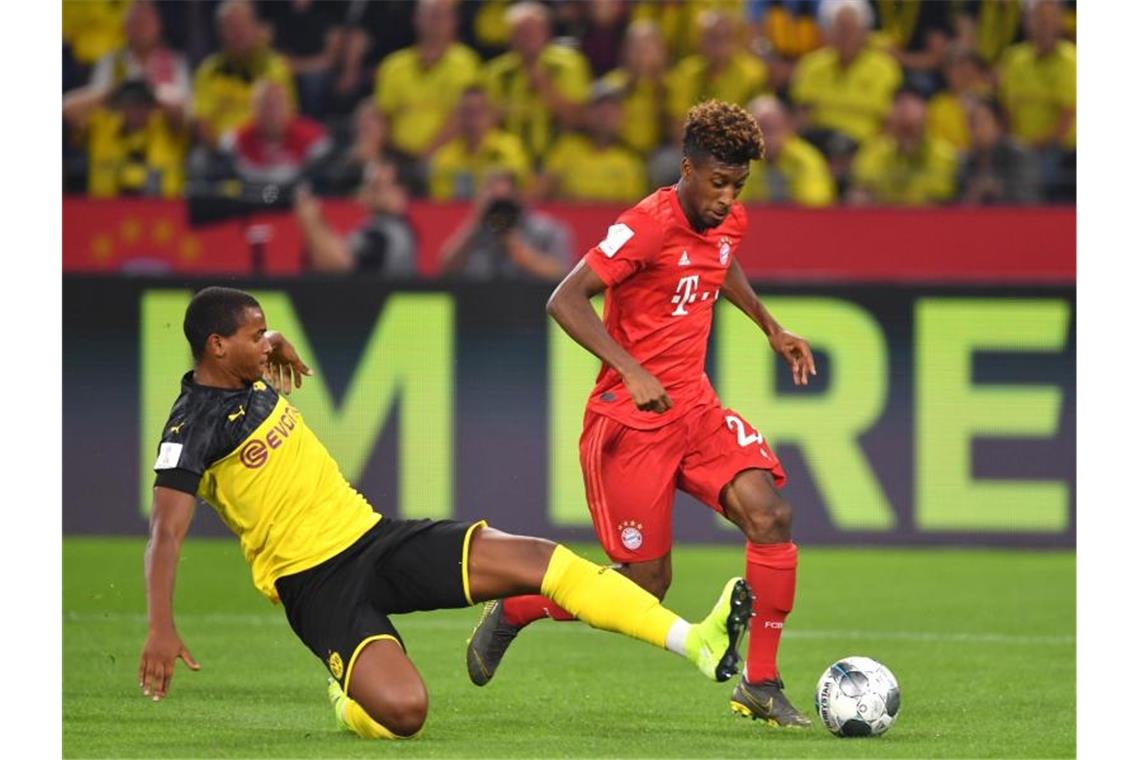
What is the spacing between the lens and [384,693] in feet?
20.2

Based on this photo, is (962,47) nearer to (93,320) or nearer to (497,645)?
(93,320)

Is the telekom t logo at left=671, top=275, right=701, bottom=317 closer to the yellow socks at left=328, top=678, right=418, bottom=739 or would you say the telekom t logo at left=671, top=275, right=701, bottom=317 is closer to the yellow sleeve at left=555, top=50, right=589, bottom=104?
the yellow socks at left=328, top=678, right=418, bottom=739

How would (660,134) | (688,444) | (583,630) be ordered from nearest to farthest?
(688,444)
(583,630)
(660,134)

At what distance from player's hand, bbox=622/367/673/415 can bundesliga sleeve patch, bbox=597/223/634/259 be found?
56cm

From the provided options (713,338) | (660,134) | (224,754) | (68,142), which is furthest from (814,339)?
(224,754)

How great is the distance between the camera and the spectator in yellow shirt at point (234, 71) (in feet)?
44.1

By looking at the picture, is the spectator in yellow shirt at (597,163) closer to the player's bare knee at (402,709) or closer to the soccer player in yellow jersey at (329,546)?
the soccer player in yellow jersey at (329,546)

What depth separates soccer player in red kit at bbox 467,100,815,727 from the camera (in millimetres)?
6648

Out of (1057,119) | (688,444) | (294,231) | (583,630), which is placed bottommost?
(583,630)

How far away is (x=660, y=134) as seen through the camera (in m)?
13.1

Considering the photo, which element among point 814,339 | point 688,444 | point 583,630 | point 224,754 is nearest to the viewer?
point 224,754

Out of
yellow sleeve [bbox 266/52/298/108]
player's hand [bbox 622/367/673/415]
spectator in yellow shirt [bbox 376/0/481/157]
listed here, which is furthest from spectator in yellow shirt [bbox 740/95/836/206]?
player's hand [bbox 622/367/673/415]

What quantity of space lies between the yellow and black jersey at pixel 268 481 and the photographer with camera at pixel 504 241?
5.50 m

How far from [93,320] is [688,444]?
5962mm
